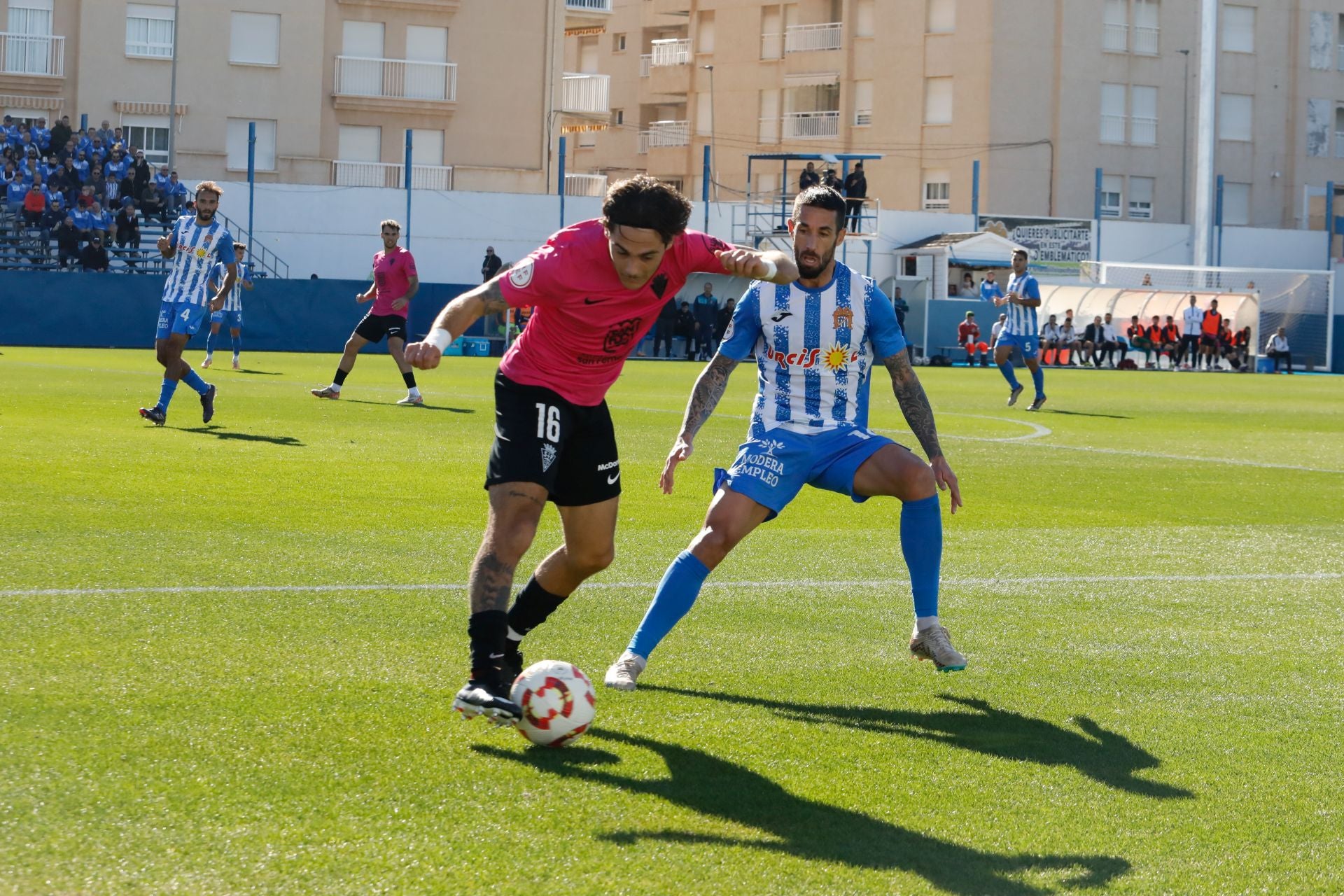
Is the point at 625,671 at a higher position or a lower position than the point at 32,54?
lower

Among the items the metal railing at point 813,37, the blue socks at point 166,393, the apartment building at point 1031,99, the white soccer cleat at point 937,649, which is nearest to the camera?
the white soccer cleat at point 937,649

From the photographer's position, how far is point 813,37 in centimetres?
6756

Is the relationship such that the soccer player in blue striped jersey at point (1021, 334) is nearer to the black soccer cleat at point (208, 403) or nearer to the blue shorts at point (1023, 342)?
the blue shorts at point (1023, 342)

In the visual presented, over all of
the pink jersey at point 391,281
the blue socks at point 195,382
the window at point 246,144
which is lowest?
the blue socks at point 195,382

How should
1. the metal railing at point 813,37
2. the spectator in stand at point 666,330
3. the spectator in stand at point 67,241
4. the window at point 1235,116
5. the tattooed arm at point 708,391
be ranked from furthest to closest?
the metal railing at point 813,37
the window at point 1235,116
the spectator in stand at point 666,330
the spectator in stand at point 67,241
the tattooed arm at point 708,391

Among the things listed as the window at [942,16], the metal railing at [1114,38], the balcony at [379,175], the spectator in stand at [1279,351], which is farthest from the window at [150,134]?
the metal railing at [1114,38]

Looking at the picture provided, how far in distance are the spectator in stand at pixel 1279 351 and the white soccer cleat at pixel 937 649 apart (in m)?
42.5

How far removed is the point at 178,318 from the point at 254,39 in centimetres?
3834

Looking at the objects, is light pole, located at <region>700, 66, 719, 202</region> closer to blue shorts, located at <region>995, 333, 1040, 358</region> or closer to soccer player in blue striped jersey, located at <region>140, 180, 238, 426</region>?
blue shorts, located at <region>995, 333, 1040, 358</region>

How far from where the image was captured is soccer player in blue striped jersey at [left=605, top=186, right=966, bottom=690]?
6.34 metres

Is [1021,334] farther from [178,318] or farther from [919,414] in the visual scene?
[919,414]

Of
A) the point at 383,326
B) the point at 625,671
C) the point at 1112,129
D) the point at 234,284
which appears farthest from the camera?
the point at 1112,129

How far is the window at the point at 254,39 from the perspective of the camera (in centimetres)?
5100

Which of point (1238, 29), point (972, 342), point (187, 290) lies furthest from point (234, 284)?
point (1238, 29)
